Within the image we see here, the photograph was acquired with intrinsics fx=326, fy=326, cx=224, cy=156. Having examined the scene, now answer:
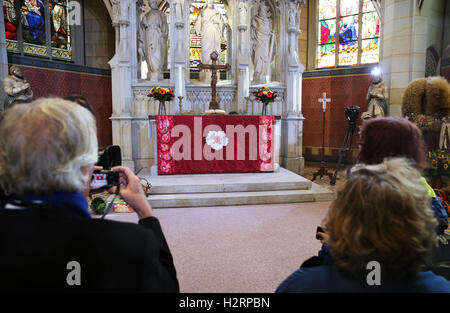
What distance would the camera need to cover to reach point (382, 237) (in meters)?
0.80

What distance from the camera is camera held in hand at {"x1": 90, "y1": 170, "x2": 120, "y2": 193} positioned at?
1.23 meters

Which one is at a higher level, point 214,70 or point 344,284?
point 214,70

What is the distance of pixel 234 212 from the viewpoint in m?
4.43

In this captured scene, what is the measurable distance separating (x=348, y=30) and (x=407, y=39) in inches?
88.9

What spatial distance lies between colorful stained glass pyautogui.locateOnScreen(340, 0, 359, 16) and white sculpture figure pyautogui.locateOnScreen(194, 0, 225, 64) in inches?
142

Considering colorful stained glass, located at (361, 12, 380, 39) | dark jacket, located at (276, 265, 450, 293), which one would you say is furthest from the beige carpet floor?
colorful stained glass, located at (361, 12, 380, 39)

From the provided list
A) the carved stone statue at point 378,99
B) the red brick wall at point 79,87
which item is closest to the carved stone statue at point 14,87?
the red brick wall at point 79,87

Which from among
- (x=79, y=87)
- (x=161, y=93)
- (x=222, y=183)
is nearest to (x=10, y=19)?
(x=79, y=87)

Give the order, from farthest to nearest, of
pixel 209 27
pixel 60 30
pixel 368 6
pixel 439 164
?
pixel 368 6, pixel 60 30, pixel 209 27, pixel 439 164

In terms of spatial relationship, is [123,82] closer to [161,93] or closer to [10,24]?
[161,93]

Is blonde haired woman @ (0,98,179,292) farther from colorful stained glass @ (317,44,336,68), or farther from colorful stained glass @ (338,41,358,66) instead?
colorful stained glass @ (317,44,336,68)

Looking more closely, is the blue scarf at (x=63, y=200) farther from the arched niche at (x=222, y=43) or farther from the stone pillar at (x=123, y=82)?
the arched niche at (x=222, y=43)
